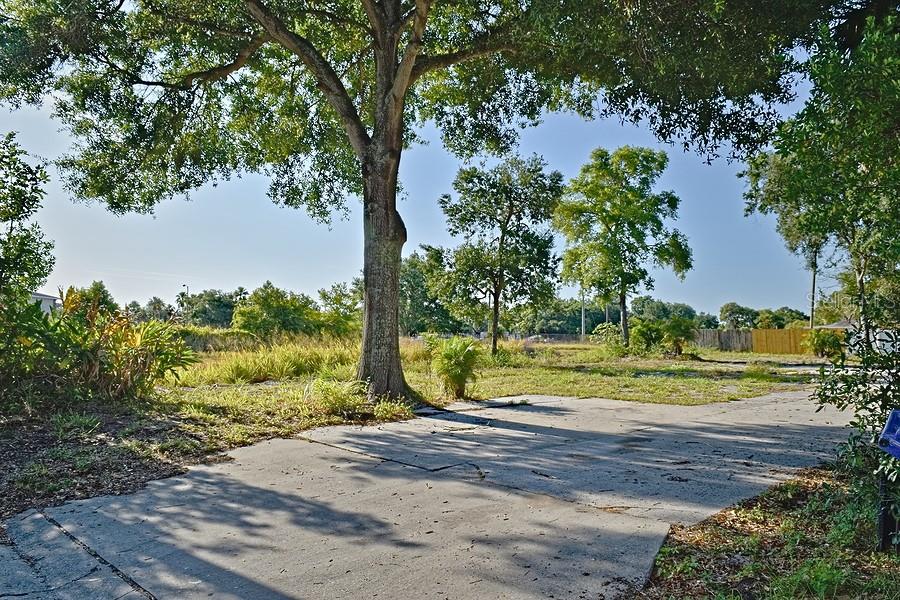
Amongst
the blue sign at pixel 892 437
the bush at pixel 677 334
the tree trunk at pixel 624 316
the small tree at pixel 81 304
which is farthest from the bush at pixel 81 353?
the tree trunk at pixel 624 316

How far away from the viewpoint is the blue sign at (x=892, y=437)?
2.41 meters

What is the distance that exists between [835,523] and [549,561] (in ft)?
5.25

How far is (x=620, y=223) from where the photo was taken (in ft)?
82.2

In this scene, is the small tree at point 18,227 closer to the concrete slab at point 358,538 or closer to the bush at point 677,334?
the concrete slab at point 358,538

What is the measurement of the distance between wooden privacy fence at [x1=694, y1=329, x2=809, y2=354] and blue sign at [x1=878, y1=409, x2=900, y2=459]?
3423 centimetres

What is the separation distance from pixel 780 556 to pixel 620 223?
77.2ft

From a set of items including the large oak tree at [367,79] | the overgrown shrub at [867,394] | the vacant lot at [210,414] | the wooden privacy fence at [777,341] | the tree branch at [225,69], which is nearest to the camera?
the overgrown shrub at [867,394]

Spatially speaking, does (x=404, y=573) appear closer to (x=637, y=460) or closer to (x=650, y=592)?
(x=650, y=592)

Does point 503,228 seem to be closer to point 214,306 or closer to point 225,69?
point 225,69

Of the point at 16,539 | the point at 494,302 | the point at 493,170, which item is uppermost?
the point at 493,170

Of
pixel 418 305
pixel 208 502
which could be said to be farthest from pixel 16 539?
pixel 418 305

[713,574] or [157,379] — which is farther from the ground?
[157,379]

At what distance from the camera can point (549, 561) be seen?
2.70 meters

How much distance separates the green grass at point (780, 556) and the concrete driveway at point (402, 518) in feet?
0.48
